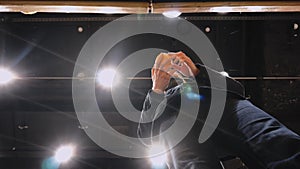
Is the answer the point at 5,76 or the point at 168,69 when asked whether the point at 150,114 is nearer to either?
the point at 168,69

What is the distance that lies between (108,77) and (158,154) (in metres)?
1.35

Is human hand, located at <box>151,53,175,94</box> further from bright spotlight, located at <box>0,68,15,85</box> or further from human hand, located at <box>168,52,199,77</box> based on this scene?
bright spotlight, located at <box>0,68,15,85</box>

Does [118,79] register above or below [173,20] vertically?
below

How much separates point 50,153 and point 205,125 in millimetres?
2026

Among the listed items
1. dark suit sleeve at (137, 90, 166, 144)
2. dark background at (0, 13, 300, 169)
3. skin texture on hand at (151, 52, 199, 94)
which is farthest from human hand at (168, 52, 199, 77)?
dark background at (0, 13, 300, 169)

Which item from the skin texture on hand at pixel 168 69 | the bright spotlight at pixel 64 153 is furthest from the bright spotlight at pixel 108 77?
the skin texture on hand at pixel 168 69

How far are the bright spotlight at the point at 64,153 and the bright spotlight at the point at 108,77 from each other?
0.68 metres

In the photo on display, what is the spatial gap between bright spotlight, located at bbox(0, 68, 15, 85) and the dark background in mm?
49

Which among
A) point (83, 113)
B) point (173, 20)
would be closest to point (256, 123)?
point (173, 20)

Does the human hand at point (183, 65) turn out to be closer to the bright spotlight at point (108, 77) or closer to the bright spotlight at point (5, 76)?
the bright spotlight at point (108, 77)

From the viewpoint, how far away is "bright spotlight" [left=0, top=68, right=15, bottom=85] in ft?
7.55

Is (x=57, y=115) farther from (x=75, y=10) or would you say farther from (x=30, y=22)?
(x=75, y=10)

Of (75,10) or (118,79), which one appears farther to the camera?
(118,79)

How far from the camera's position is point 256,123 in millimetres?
825
